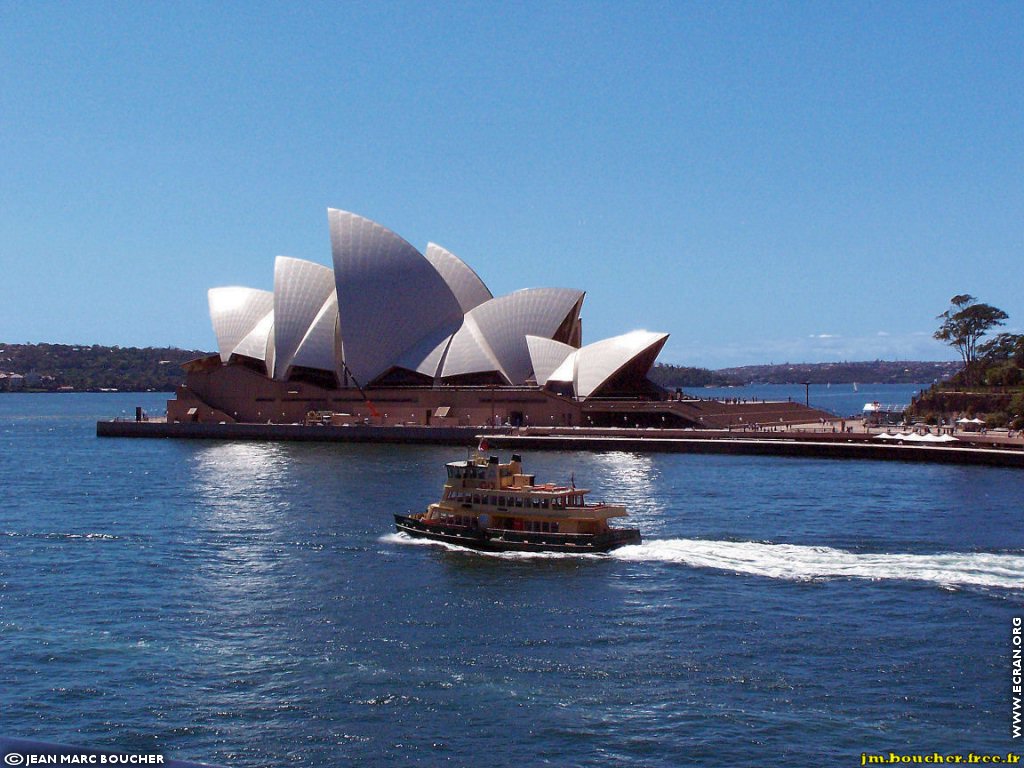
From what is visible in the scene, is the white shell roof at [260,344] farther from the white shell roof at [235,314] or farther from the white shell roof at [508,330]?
the white shell roof at [508,330]

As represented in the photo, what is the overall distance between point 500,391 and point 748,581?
4028 centimetres

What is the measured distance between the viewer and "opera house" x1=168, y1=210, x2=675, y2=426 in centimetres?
6084

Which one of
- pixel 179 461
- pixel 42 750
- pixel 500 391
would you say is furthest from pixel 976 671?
pixel 500 391

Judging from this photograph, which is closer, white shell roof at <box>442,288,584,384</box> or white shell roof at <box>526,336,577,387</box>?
white shell roof at <box>526,336,577,387</box>

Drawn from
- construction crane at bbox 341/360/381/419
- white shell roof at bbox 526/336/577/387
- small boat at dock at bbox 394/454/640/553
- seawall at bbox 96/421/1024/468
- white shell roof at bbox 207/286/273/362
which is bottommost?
small boat at dock at bbox 394/454/640/553

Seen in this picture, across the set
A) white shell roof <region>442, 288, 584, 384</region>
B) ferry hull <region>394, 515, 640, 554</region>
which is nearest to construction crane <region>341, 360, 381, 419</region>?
white shell roof <region>442, 288, 584, 384</region>

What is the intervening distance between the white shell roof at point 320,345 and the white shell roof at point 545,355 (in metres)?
12.3

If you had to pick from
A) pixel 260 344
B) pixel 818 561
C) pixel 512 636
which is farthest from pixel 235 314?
pixel 512 636

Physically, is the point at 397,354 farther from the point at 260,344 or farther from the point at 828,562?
the point at 828,562

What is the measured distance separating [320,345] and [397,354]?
15.8ft

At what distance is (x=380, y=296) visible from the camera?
6259cm

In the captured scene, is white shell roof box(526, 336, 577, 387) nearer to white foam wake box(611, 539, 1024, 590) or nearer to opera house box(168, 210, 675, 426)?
opera house box(168, 210, 675, 426)

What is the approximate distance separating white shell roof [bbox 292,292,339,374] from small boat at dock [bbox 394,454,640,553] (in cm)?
3840

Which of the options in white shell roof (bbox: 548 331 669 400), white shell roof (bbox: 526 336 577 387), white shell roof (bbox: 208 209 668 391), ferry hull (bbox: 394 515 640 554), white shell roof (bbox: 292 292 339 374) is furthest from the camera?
white shell roof (bbox: 292 292 339 374)
